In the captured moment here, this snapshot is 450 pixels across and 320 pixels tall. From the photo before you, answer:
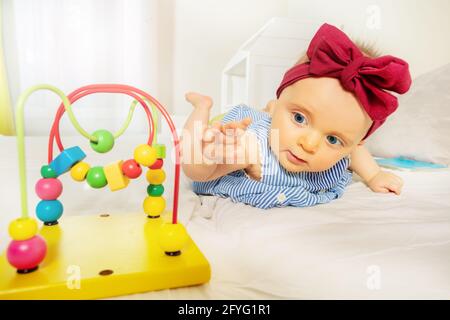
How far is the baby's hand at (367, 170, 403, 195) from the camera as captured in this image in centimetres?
89

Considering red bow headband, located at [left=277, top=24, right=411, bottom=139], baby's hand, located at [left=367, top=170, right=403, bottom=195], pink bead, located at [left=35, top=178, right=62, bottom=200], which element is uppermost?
red bow headband, located at [left=277, top=24, right=411, bottom=139]

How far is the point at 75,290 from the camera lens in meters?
0.40

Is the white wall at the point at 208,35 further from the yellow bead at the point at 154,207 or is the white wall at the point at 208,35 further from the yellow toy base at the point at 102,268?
the yellow toy base at the point at 102,268

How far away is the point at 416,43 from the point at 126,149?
132 centimetres

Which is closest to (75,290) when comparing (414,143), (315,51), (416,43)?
(315,51)

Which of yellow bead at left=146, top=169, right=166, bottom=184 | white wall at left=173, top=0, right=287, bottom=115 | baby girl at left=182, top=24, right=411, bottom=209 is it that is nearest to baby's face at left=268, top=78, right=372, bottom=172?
baby girl at left=182, top=24, right=411, bottom=209

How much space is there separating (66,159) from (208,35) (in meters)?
2.37

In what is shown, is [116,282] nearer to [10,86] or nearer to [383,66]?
[383,66]

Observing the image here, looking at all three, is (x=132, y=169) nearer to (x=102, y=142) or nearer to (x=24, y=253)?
(x=102, y=142)

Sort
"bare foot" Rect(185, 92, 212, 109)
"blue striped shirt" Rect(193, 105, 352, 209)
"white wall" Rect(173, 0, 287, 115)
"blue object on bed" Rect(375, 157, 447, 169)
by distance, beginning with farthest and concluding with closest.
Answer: "white wall" Rect(173, 0, 287, 115) → "blue object on bed" Rect(375, 157, 447, 169) → "blue striped shirt" Rect(193, 105, 352, 209) → "bare foot" Rect(185, 92, 212, 109)

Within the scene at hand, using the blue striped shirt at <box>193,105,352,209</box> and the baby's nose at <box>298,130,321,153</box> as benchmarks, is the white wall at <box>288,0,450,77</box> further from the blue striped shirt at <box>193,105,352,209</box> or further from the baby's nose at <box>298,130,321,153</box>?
the baby's nose at <box>298,130,321,153</box>

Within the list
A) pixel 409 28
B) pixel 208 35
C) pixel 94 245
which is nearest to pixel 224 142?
pixel 94 245

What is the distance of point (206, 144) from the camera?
61 cm
